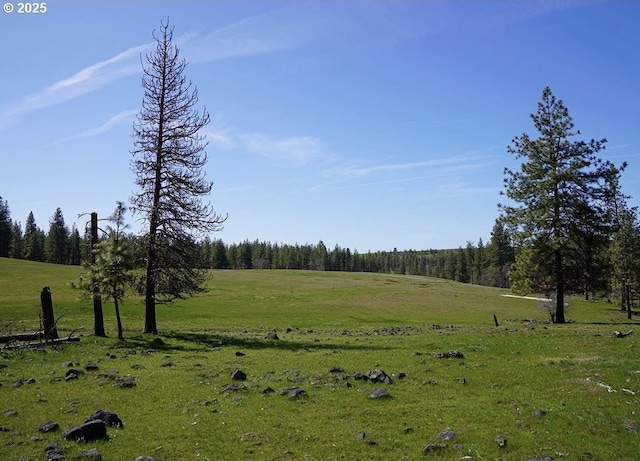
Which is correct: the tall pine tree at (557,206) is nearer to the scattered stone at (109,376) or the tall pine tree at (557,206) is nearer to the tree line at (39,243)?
the scattered stone at (109,376)

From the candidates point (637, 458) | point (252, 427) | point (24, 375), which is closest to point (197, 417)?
point (252, 427)

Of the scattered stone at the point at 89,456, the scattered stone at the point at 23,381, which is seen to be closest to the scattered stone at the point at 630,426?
the scattered stone at the point at 89,456

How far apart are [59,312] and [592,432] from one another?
51386mm

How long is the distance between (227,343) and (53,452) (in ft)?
64.3

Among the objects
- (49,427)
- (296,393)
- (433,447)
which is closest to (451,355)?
(296,393)

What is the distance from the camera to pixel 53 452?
37.4 feet

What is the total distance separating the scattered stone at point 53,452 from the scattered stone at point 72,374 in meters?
7.95

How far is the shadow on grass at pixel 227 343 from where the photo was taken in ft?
94.2

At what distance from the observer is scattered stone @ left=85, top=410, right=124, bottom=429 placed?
44.2 ft

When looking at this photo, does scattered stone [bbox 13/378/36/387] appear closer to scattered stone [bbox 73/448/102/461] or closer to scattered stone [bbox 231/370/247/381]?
scattered stone [bbox 231/370/247/381]

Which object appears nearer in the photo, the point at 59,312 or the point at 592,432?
the point at 592,432

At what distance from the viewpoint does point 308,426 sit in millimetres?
13570

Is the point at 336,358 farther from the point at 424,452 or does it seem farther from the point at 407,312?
the point at 407,312

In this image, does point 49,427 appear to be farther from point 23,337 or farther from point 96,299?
point 96,299
